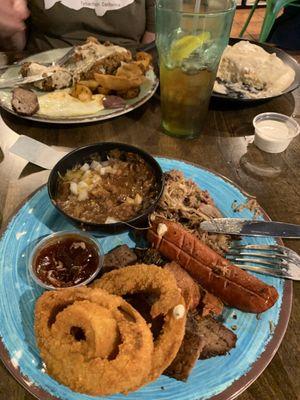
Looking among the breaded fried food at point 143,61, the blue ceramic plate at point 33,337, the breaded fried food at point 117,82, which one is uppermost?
the breaded fried food at point 143,61

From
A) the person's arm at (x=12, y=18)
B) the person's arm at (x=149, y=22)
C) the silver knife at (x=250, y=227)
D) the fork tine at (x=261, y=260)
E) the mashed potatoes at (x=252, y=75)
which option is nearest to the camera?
the fork tine at (x=261, y=260)

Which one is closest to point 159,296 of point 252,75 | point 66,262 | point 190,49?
point 66,262

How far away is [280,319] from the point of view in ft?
5.30

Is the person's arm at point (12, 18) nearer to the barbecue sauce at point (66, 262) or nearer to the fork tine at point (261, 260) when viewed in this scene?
the barbecue sauce at point (66, 262)

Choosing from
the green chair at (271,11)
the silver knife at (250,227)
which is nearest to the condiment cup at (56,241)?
the silver knife at (250,227)

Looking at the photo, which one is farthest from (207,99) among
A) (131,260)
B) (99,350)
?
(99,350)

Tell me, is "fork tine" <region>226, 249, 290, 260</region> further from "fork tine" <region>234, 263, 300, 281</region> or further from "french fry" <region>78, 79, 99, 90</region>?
"french fry" <region>78, 79, 99, 90</region>

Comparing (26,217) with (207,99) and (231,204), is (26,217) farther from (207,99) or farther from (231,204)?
(207,99)

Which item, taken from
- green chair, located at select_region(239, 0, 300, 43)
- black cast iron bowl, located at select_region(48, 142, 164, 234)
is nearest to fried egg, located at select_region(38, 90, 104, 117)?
black cast iron bowl, located at select_region(48, 142, 164, 234)

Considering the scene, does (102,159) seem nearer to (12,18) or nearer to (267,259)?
(267,259)

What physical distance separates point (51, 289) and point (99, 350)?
45cm

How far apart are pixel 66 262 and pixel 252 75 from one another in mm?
2361

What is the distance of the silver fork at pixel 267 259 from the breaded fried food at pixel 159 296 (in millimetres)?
450

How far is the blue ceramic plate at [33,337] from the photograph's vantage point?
1390 millimetres
